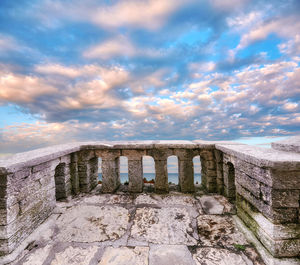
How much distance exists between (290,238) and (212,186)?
259 centimetres

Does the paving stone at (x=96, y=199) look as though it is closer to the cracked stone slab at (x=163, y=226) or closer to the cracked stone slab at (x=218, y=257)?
the cracked stone slab at (x=163, y=226)

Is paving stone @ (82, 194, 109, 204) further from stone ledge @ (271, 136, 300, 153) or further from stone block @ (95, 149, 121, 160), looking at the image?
stone ledge @ (271, 136, 300, 153)

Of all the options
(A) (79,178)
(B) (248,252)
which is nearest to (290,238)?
(B) (248,252)

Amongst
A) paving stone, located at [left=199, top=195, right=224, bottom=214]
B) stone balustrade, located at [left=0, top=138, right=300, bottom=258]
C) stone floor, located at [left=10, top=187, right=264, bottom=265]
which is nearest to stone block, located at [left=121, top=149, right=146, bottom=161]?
stone balustrade, located at [left=0, top=138, right=300, bottom=258]

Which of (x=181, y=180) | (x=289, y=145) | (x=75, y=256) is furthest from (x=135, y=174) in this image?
(x=289, y=145)

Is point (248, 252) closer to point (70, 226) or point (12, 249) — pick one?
point (70, 226)

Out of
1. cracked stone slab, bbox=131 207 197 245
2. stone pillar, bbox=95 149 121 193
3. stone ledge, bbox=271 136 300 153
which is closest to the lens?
cracked stone slab, bbox=131 207 197 245

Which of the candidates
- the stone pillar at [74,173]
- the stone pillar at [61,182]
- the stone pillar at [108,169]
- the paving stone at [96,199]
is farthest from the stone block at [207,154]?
the stone pillar at [61,182]

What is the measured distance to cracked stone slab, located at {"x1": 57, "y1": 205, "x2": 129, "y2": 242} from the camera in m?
3.29

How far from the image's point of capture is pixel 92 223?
12.2ft

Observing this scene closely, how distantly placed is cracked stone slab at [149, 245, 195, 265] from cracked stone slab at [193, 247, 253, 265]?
151 mm

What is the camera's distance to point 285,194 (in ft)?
8.75

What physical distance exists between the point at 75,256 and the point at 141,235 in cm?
121

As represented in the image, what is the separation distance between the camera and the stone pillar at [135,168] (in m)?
5.22
